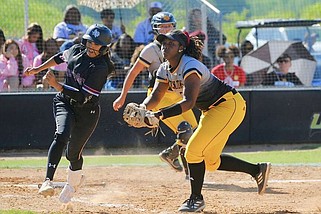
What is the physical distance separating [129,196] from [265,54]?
7350mm

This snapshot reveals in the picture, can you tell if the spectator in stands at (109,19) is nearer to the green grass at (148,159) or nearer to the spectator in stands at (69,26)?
the spectator in stands at (69,26)

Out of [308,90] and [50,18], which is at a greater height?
[50,18]

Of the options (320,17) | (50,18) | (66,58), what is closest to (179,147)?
(66,58)

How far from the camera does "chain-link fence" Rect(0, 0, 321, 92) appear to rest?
14430mm

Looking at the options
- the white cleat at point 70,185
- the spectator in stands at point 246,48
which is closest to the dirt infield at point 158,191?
the white cleat at point 70,185

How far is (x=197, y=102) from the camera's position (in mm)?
7883

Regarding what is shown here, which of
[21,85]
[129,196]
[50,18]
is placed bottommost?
[129,196]

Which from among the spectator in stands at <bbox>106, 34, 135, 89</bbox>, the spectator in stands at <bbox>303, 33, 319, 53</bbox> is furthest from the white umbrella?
the spectator in stands at <bbox>106, 34, 135, 89</bbox>

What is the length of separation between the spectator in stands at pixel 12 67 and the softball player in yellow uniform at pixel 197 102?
641 centimetres

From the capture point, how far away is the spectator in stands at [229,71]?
47.3 feet

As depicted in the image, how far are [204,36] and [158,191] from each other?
580 centimetres

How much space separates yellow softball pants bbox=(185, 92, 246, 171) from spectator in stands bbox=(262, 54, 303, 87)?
24.0 feet

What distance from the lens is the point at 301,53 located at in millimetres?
15695

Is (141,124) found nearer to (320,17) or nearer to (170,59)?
(170,59)
